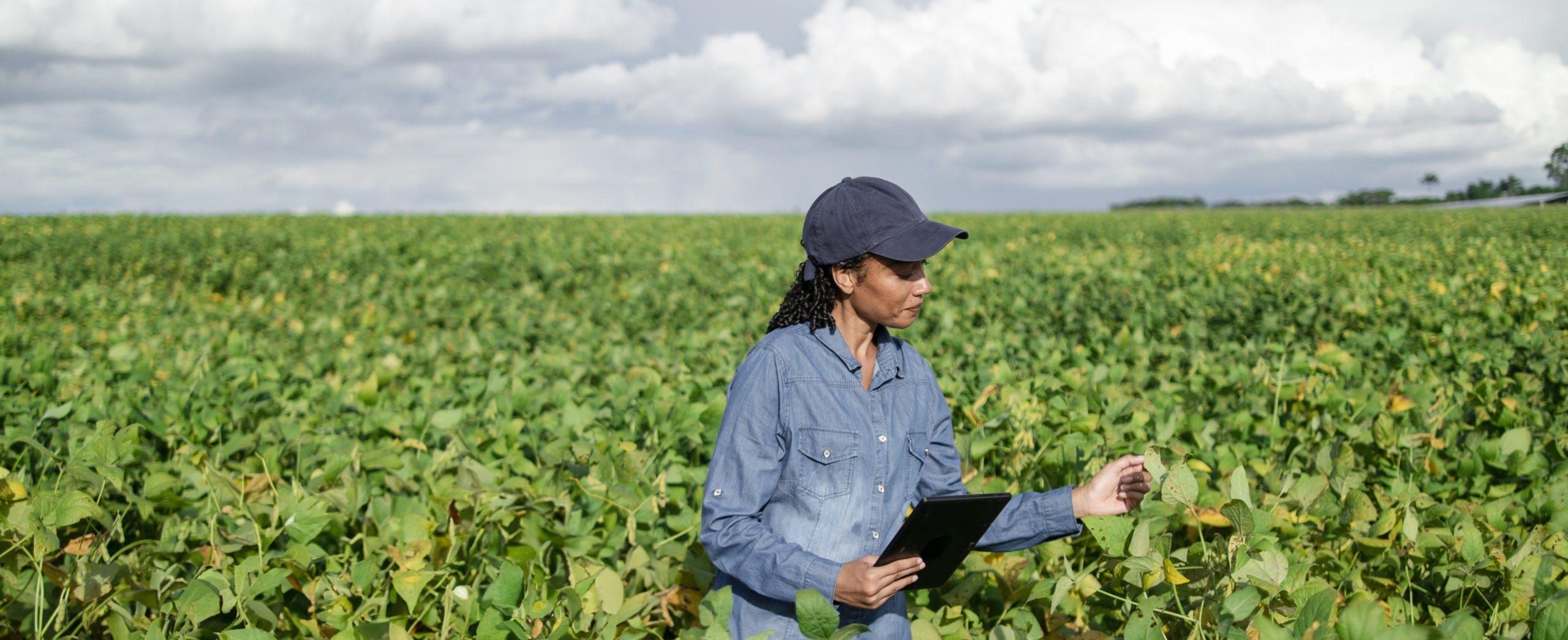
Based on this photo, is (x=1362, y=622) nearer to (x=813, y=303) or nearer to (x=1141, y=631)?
(x=1141, y=631)

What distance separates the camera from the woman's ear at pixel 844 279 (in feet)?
6.11

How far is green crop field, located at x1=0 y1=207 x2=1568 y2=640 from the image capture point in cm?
192

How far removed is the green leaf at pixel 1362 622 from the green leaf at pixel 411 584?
1690mm

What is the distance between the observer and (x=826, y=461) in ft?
5.97

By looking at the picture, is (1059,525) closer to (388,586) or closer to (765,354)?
(765,354)

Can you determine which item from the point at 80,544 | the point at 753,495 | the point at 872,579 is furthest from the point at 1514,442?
the point at 80,544

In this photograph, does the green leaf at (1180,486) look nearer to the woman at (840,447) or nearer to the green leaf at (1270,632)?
the green leaf at (1270,632)

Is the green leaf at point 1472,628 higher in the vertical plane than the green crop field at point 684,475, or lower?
higher

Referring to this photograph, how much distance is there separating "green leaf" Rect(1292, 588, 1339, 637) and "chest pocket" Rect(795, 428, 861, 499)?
77 centimetres

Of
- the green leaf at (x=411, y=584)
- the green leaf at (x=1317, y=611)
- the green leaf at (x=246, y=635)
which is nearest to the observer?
the green leaf at (x=1317, y=611)

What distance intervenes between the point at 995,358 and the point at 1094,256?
686cm

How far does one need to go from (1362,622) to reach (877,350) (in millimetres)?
1009

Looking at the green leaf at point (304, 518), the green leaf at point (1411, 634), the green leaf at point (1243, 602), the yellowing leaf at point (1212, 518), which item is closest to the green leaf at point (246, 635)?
the green leaf at point (304, 518)

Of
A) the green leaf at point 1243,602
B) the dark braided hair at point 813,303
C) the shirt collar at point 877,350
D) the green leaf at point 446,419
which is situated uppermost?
the dark braided hair at point 813,303
